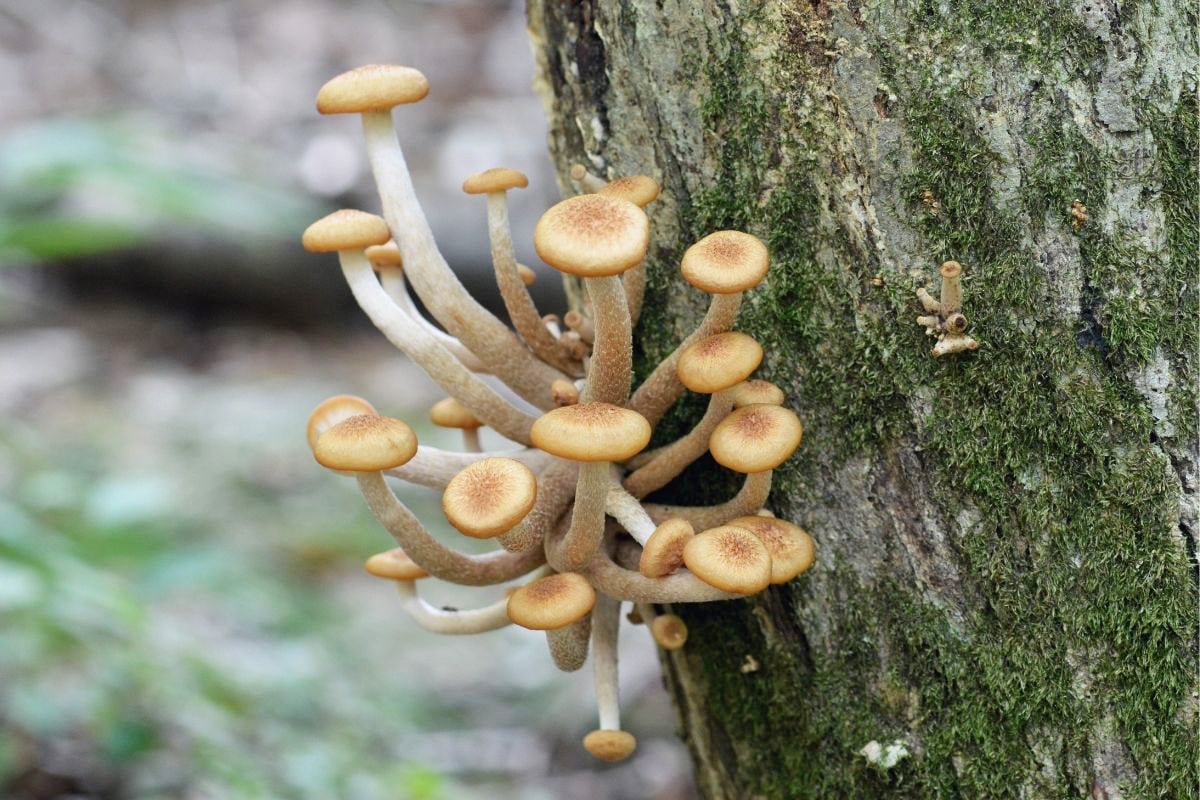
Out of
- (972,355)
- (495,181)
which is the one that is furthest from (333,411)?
(972,355)

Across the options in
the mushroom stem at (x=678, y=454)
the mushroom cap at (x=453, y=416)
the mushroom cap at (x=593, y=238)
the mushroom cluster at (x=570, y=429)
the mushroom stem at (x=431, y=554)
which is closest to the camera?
the mushroom cap at (x=593, y=238)

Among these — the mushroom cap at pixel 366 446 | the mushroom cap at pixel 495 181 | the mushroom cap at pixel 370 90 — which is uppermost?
the mushroom cap at pixel 370 90

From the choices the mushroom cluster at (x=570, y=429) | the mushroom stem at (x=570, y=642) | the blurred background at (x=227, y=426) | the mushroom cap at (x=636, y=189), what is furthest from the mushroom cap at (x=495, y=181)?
the blurred background at (x=227, y=426)

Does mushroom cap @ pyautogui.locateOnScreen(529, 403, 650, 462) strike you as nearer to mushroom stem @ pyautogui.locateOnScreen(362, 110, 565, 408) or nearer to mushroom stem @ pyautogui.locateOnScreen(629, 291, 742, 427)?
mushroom stem @ pyautogui.locateOnScreen(629, 291, 742, 427)

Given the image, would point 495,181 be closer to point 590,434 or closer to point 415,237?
point 415,237

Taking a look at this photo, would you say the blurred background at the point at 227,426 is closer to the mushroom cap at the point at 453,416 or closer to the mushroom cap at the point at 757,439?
the mushroom cap at the point at 453,416

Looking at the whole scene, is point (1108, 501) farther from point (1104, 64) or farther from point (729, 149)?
point (729, 149)
